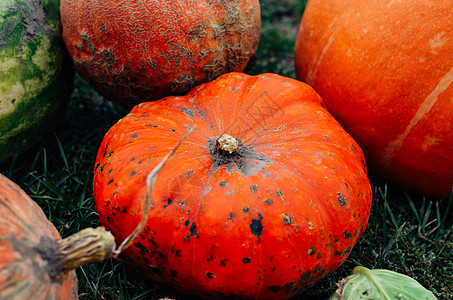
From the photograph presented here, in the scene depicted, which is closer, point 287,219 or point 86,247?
point 86,247

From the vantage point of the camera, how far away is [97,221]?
7.31ft

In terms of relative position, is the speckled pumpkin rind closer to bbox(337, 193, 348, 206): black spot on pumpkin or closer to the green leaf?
bbox(337, 193, 348, 206): black spot on pumpkin

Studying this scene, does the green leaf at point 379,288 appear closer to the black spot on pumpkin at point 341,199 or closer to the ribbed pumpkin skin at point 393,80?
the black spot on pumpkin at point 341,199

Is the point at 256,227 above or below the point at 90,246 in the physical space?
below

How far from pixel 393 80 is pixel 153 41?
1199mm

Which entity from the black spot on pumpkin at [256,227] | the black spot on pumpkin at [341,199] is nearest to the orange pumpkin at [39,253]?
the black spot on pumpkin at [256,227]

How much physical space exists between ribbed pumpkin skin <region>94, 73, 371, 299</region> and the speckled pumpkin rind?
1.71 ft

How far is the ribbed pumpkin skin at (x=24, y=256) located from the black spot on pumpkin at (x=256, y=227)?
665 mm

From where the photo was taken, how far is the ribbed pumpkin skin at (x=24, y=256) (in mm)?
1270

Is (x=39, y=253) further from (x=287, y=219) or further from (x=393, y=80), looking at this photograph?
(x=393, y=80)

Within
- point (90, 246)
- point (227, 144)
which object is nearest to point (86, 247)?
point (90, 246)

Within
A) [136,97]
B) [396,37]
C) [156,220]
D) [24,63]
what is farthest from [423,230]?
[24,63]

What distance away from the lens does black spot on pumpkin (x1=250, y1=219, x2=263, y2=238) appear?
1633 millimetres

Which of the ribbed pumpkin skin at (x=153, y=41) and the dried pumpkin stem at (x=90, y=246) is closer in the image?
the dried pumpkin stem at (x=90, y=246)
